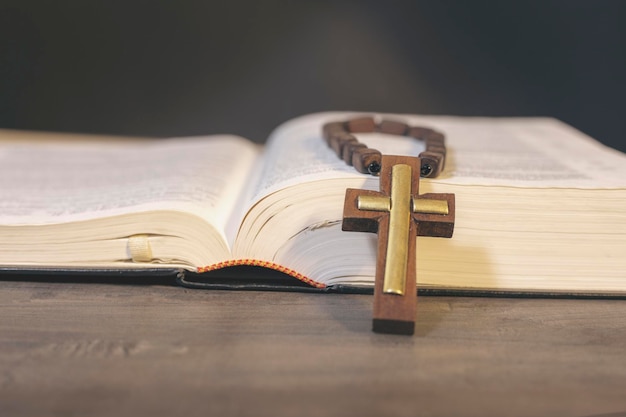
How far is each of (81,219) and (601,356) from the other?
59 centimetres

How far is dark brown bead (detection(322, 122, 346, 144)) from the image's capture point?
37.0 inches

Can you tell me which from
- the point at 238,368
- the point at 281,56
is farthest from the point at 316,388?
the point at 281,56

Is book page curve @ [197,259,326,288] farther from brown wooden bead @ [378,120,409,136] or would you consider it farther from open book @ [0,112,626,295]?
brown wooden bead @ [378,120,409,136]

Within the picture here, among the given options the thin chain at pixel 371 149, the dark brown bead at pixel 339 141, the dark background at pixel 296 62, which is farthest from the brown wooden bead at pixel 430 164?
the dark background at pixel 296 62

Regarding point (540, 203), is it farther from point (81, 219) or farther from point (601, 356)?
point (81, 219)

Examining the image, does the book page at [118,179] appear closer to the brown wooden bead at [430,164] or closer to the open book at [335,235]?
the open book at [335,235]

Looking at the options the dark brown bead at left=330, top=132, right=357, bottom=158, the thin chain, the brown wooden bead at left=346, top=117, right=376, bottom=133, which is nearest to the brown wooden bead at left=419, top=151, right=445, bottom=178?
the thin chain

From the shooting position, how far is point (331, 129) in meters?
0.95

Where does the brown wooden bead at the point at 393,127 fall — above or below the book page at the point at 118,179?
above

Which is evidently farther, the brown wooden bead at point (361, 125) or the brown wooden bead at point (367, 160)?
the brown wooden bead at point (361, 125)

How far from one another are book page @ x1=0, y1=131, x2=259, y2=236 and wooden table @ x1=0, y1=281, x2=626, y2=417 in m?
0.10

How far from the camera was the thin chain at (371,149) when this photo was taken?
0.77 m

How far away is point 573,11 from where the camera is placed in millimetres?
1479

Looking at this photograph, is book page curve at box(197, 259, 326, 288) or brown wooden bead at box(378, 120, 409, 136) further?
brown wooden bead at box(378, 120, 409, 136)
